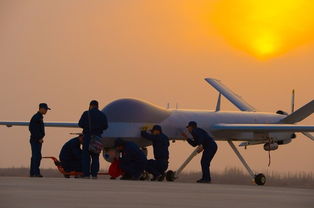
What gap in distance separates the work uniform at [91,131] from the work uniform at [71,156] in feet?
3.00

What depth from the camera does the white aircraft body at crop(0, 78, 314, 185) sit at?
30.4 metres

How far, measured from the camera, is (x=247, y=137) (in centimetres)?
3522

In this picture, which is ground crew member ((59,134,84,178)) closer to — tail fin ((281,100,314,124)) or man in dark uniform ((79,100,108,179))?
man in dark uniform ((79,100,108,179))

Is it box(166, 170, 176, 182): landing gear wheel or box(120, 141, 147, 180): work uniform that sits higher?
box(120, 141, 147, 180): work uniform

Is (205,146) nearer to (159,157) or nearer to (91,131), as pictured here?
(159,157)

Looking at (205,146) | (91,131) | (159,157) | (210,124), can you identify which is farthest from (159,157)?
(210,124)

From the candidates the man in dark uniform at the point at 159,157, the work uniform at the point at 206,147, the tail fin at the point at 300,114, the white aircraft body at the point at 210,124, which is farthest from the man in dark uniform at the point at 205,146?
the tail fin at the point at 300,114

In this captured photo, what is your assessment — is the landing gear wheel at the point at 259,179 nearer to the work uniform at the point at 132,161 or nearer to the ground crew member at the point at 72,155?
the work uniform at the point at 132,161

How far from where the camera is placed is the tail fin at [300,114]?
36781 mm

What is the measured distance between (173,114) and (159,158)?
7091mm

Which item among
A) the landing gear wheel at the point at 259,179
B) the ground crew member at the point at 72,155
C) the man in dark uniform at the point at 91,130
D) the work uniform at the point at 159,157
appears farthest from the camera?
the landing gear wheel at the point at 259,179

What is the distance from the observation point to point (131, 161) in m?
24.3

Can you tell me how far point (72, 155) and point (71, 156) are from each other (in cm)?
4

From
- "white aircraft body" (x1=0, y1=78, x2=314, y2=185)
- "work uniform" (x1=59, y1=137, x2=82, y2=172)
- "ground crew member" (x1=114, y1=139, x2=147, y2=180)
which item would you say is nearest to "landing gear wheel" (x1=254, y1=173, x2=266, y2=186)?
"white aircraft body" (x1=0, y1=78, x2=314, y2=185)
